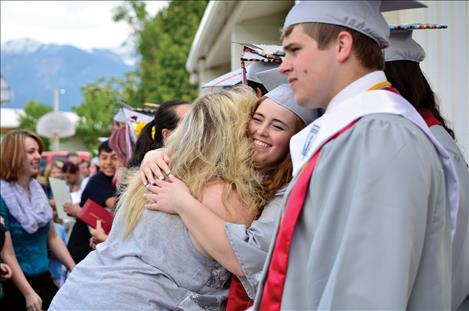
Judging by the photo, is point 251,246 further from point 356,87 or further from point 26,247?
point 26,247

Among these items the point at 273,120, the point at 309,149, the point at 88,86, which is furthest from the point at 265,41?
the point at 88,86

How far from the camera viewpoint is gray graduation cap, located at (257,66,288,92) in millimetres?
3041

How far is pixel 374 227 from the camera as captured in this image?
1734 millimetres

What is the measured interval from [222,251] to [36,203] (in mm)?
3268

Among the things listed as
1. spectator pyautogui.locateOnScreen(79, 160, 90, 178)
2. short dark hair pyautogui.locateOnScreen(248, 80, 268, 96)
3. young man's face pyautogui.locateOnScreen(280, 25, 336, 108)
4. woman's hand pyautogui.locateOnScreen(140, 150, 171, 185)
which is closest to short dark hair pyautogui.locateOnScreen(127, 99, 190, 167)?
short dark hair pyautogui.locateOnScreen(248, 80, 268, 96)

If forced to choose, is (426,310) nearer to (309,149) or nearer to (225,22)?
(309,149)

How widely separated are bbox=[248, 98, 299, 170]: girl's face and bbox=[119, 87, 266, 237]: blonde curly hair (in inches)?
1.6

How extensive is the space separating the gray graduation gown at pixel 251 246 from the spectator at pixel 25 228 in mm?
2962

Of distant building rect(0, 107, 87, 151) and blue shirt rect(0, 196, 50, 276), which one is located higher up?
blue shirt rect(0, 196, 50, 276)

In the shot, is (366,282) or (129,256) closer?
(366,282)

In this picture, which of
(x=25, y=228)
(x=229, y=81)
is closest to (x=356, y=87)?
(x=229, y=81)

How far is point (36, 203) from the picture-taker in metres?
5.42

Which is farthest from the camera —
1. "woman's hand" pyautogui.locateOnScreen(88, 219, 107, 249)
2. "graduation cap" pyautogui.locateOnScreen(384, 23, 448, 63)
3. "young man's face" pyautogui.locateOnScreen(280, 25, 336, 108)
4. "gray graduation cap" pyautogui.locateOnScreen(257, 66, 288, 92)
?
"woman's hand" pyautogui.locateOnScreen(88, 219, 107, 249)

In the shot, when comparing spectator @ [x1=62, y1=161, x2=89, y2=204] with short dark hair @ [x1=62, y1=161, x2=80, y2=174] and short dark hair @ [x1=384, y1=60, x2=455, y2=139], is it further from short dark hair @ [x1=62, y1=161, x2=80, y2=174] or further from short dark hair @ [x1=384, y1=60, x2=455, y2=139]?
short dark hair @ [x1=384, y1=60, x2=455, y2=139]
